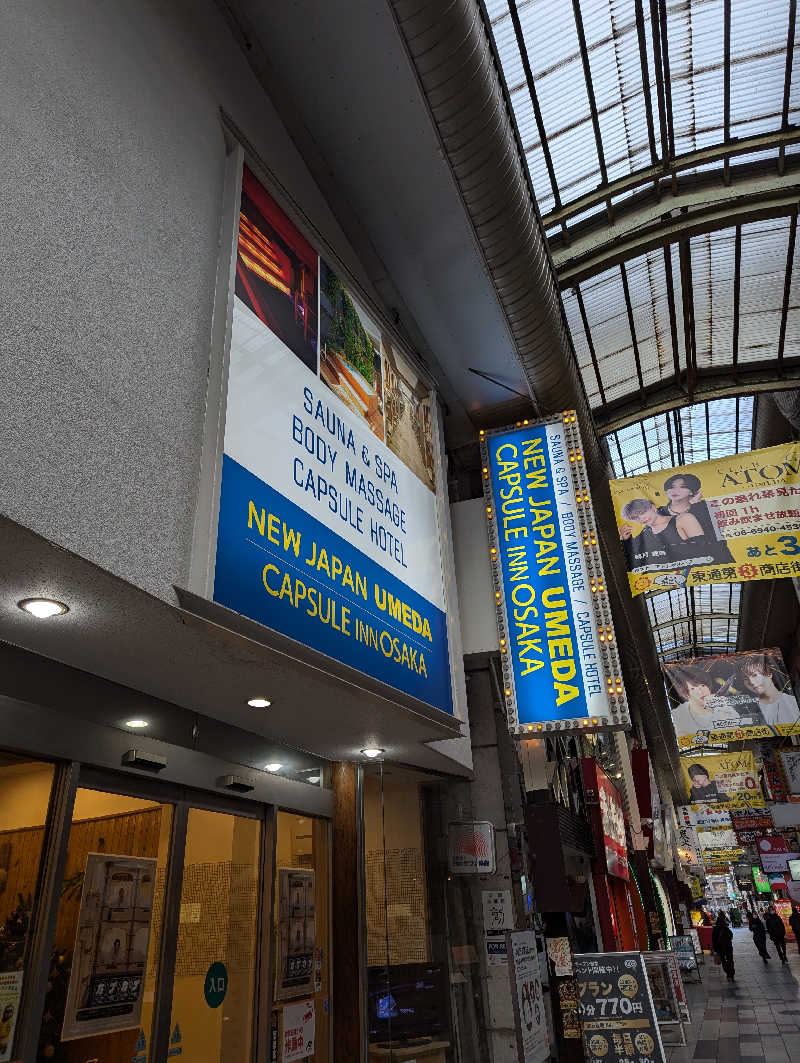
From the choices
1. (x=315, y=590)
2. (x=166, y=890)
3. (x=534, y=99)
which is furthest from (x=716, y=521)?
(x=166, y=890)

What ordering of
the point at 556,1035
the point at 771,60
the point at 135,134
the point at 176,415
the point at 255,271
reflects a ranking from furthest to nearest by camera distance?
the point at 771,60, the point at 556,1035, the point at 255,271, the point at 135,134, the point at 176,415

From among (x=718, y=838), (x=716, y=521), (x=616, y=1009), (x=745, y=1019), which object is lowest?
(x=745, y=1019)

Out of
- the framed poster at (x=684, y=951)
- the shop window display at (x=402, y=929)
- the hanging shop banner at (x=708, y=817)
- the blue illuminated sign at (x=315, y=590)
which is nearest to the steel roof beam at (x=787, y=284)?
the blue illuminated sign at (x=315, y=590)

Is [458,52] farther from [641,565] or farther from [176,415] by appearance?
[641,565]

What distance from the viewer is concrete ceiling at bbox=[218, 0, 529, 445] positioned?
16.3 feet

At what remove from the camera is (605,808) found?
1241 centimetres

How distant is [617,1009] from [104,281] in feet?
23.6

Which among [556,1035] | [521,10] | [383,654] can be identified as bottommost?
[556,1035]

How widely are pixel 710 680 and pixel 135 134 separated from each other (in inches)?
662

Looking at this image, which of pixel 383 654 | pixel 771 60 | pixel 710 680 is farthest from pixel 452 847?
pixel 710 680

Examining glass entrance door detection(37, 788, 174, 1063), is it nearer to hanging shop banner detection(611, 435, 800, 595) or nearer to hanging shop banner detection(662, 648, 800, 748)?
hanging shop banner detection(611, 435, 800, 595)

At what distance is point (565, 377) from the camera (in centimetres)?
790

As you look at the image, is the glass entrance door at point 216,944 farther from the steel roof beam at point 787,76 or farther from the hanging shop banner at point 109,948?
the steel roof beam at point 787,76

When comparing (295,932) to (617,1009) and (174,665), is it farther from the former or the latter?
(617,1009)
